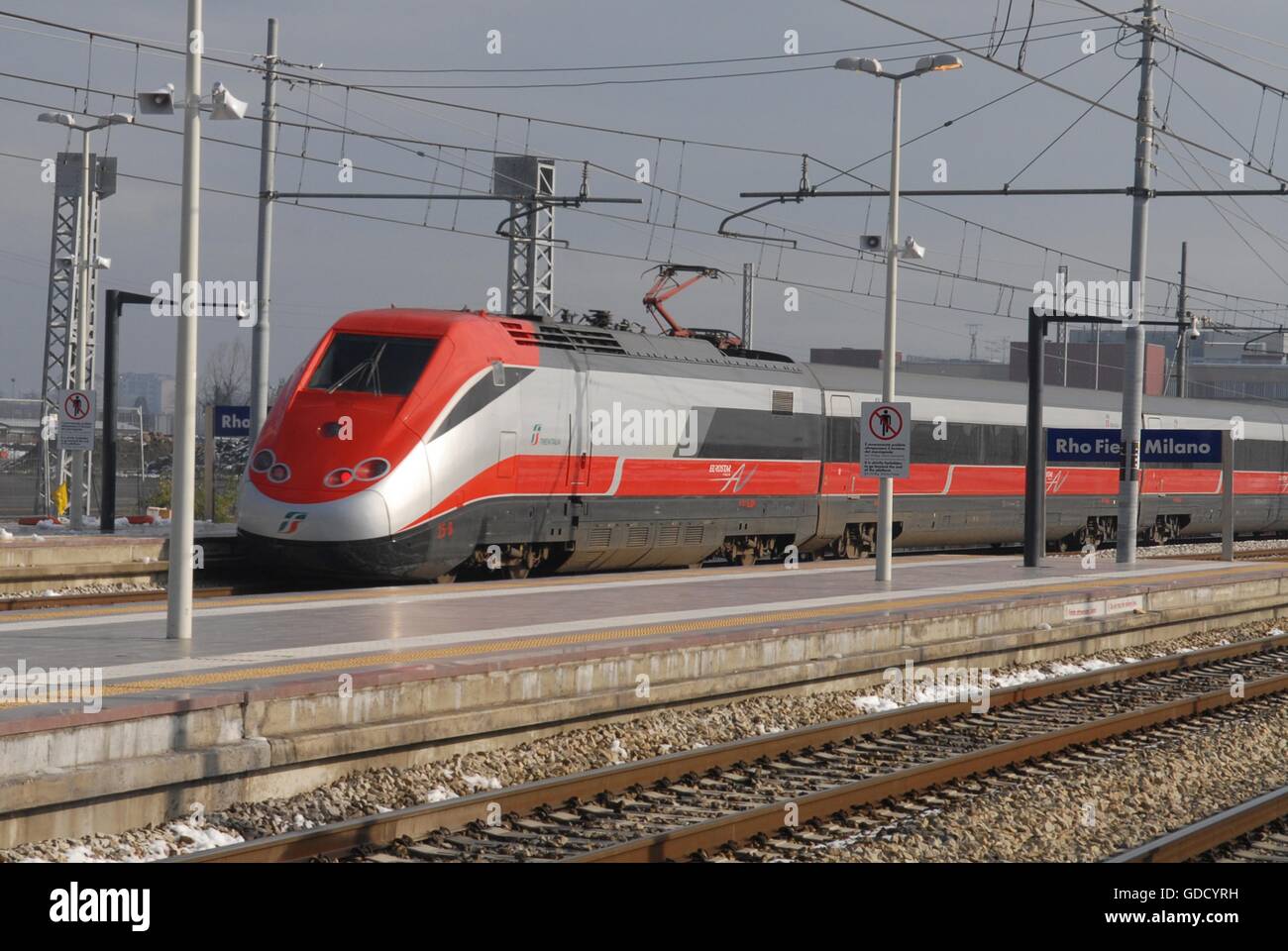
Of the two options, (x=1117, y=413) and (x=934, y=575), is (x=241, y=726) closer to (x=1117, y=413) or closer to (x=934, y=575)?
(x=934, y=575)

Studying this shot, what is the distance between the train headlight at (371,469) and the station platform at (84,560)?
4452 millimetres

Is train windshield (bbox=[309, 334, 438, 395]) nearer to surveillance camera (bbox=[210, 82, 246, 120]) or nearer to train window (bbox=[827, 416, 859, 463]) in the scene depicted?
surveillance camera (bbox=[210, 82, 246, 120])

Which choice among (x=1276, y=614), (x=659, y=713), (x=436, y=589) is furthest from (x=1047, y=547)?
(x=659, y=713)

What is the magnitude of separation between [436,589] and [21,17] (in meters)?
8.98

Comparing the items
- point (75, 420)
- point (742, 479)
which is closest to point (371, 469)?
point (742, 479)

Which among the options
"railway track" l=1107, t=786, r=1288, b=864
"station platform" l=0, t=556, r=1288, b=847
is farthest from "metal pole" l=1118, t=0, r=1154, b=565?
"railway track" l=1107, t=786, r=1288, b=864

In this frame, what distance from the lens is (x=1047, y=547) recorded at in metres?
34.6

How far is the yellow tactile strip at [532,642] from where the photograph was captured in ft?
33.8

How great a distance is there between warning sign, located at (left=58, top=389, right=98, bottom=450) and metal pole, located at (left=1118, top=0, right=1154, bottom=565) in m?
17.0

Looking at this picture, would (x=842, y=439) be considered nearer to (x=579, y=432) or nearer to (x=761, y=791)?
(x=579, y=432)

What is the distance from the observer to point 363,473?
1728 centimetres

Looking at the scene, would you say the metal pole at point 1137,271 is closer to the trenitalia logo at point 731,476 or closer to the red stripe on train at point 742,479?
the red stripe on train at point 742,479

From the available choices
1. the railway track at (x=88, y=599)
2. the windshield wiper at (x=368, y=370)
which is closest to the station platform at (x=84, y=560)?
the railway track at (x=88, y=599)

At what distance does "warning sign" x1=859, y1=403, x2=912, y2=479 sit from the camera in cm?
2011
